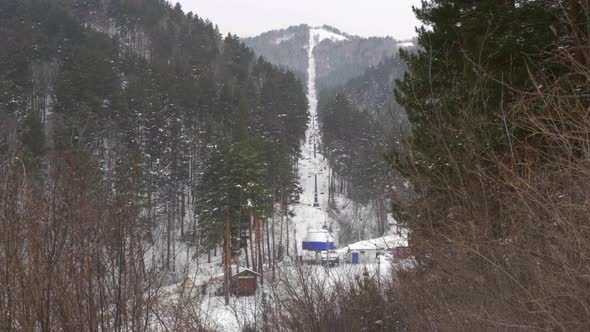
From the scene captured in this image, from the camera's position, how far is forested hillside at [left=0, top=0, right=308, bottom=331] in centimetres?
327

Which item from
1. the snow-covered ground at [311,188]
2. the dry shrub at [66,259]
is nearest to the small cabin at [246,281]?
the snow-covered ground at [311,188]

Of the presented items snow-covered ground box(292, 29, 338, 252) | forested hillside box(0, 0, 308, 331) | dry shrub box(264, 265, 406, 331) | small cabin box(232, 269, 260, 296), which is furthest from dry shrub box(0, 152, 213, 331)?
snow-covered ground box(292, 29, 338, 252)

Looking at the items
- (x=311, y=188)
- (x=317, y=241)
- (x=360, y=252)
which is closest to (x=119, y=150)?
(x=317, y=241)

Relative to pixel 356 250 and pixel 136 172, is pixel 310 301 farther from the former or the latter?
pixel 356 250

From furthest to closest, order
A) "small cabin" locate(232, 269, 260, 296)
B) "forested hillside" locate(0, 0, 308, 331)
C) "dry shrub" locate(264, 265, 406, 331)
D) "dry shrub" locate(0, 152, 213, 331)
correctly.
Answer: "small cabin" locate(232, 269, 260, 296) → "dry shrub" locate(264, 265, 406, 331) → "forested hillside" locate(0, 0, 308, 331) → "dry shrub" locate(0, 152, 213, 331)

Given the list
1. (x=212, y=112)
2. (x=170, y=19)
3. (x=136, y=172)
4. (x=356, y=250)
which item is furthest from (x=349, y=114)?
(x=136, y=172)

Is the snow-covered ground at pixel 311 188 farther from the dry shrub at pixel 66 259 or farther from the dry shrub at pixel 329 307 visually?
the dry shrub at pixel 66 259

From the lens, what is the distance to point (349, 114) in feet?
195

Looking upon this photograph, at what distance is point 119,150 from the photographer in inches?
1516

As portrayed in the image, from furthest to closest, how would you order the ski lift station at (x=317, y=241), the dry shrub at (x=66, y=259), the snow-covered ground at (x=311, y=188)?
the snow-covered ground at (x=311, y=188) → the ski lift station at (x=317, y=241) → the dry shrub at (x=66, y=259)

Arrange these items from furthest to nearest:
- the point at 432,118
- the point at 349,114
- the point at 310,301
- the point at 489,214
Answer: the point at 349,114 → the point at 310,301 → the point at 432,118 → the point at 489,214

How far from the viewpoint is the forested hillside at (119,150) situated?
129 inches

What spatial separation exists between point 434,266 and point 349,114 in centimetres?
5503

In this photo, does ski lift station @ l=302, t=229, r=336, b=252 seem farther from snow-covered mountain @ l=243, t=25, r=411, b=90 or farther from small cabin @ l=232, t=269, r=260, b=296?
snow-covered mountain @ l=243, t=25, r=411, b=90
